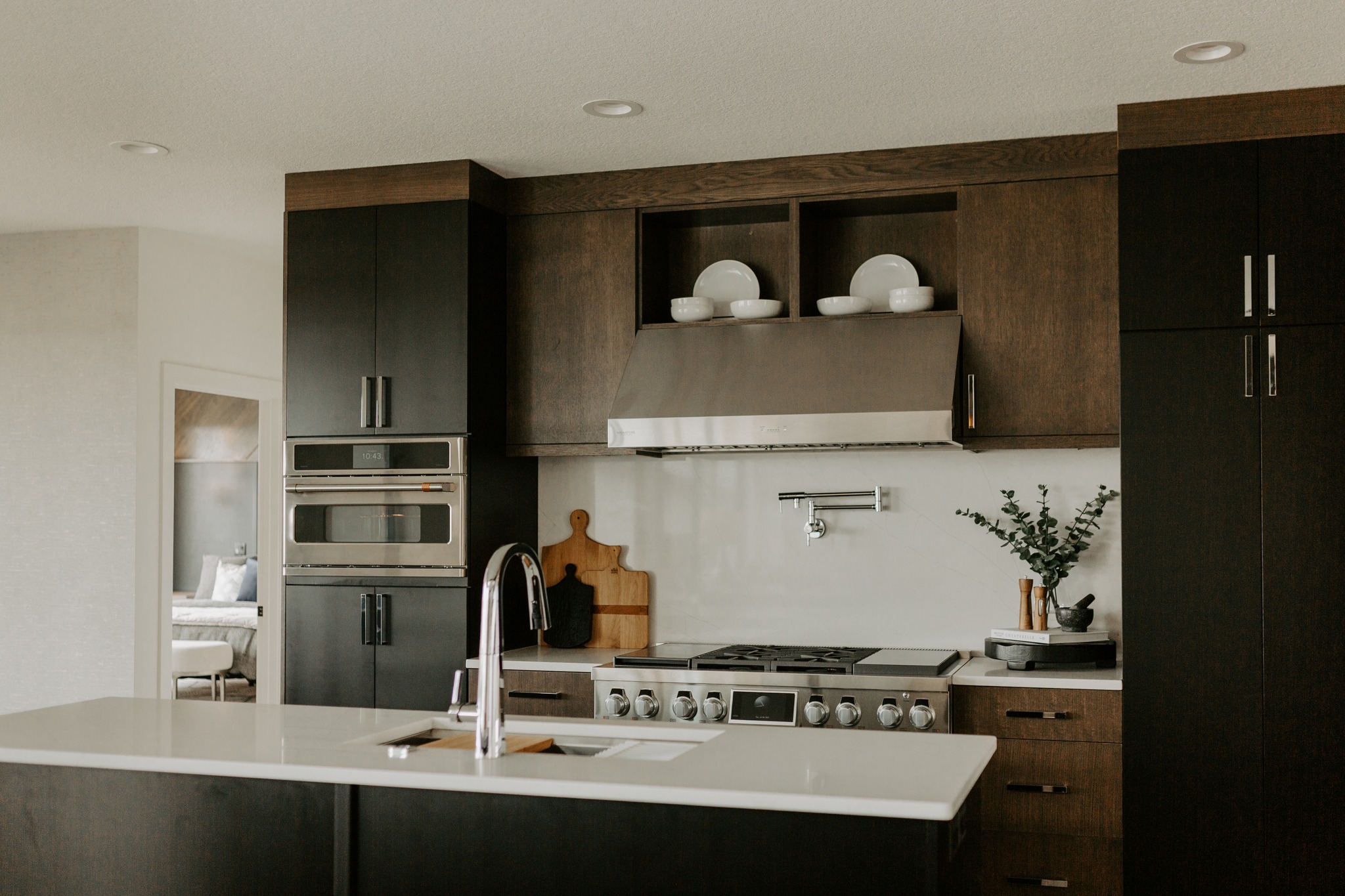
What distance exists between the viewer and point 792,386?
13.4ft

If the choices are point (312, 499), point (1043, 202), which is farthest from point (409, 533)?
point (1043, 202)

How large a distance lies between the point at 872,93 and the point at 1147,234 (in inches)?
35.7

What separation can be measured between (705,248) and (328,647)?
6.40 feet

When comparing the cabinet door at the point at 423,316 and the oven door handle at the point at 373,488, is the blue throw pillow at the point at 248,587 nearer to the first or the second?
the oven door handle at the point at 373,488

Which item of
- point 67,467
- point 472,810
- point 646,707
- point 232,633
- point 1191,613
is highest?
point 67,467

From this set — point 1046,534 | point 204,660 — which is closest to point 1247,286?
point 1046,534

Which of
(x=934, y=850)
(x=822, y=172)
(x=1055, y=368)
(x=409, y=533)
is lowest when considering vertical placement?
(x=934, y=850)

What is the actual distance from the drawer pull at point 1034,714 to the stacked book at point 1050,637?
0.24 metres

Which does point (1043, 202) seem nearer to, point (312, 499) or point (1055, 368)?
point (1055, 368)

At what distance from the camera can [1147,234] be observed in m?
3.62

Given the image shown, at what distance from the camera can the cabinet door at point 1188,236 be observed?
3537mm

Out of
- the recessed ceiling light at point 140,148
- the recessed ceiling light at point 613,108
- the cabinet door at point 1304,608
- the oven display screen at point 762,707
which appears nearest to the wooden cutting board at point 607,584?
the oven display screen at point 762,707

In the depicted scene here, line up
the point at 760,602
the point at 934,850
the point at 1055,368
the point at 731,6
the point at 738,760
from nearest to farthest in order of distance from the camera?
the point at 934,850 → the point at 738,760 → the point at 731,6 → the point at 1055,368 → the point at 760,602

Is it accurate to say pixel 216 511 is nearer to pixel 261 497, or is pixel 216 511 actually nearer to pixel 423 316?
pixel 261 497
